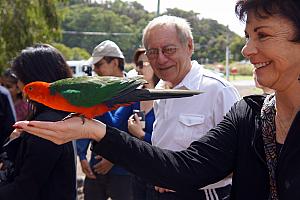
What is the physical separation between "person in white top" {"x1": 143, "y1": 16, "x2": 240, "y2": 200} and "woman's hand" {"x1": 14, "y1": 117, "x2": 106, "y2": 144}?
118 cm

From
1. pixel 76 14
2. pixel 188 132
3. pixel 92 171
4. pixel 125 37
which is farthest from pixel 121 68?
pixel 76 14

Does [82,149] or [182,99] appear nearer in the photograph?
[182,99]

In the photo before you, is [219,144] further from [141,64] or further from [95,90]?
[141,64]

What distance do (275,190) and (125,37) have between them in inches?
1849

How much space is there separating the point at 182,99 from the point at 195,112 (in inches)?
4.6

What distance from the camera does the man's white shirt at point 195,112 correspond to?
2660mm

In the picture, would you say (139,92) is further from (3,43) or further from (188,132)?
(3,43)

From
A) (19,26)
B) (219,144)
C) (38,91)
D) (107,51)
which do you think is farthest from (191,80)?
(19,26)

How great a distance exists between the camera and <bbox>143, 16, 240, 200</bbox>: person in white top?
2.66 m

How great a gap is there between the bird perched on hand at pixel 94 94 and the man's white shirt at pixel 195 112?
1131 mm

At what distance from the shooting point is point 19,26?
29.5ft

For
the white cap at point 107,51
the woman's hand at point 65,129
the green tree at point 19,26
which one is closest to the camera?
the woman's hand at point 65,129

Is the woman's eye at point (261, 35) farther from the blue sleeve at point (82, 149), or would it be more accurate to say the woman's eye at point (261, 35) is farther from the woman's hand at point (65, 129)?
the blue sleeve at point (82, 149)

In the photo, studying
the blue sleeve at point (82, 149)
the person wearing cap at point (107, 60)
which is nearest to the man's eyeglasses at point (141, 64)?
the person wearing cap at point (107, 60)
